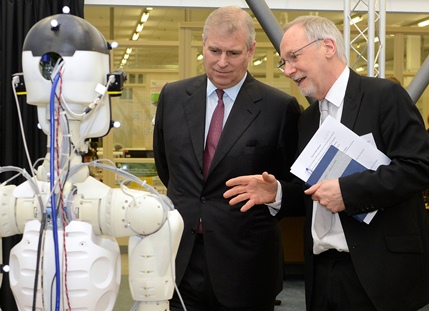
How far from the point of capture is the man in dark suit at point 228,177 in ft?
7.81

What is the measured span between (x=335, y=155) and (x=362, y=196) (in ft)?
0.54

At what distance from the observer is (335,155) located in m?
2.09

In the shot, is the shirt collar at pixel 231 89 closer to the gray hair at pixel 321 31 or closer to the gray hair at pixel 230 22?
the gray hair at pixel 230 22

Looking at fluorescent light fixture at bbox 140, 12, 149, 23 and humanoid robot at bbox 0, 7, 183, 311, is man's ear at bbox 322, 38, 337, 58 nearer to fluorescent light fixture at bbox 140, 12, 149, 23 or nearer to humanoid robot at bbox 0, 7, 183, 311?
humanoid robot at bbox 0, 7, 183, 311

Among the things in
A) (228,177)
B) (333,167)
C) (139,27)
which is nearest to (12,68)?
(228,177)

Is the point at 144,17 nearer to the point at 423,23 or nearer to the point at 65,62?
the point at 423,23

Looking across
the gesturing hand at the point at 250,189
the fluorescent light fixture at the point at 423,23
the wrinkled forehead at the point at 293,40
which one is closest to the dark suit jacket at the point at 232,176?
the gesturing hand at the point at 250,189

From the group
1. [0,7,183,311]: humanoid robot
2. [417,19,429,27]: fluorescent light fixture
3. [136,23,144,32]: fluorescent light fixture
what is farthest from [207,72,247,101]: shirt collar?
[136,23,144,32]: fluorescent light fixture

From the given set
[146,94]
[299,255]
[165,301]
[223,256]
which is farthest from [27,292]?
[146,94]

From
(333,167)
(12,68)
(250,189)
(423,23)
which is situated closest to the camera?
(333,167)

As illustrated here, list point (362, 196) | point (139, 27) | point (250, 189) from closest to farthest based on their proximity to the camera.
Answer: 1. point (362, 196)
2. point (250, 189)
3. point (139, 27)

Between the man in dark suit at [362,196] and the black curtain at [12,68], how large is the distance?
343cm

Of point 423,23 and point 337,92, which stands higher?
point 423,23

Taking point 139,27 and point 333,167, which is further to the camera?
point 139,27
